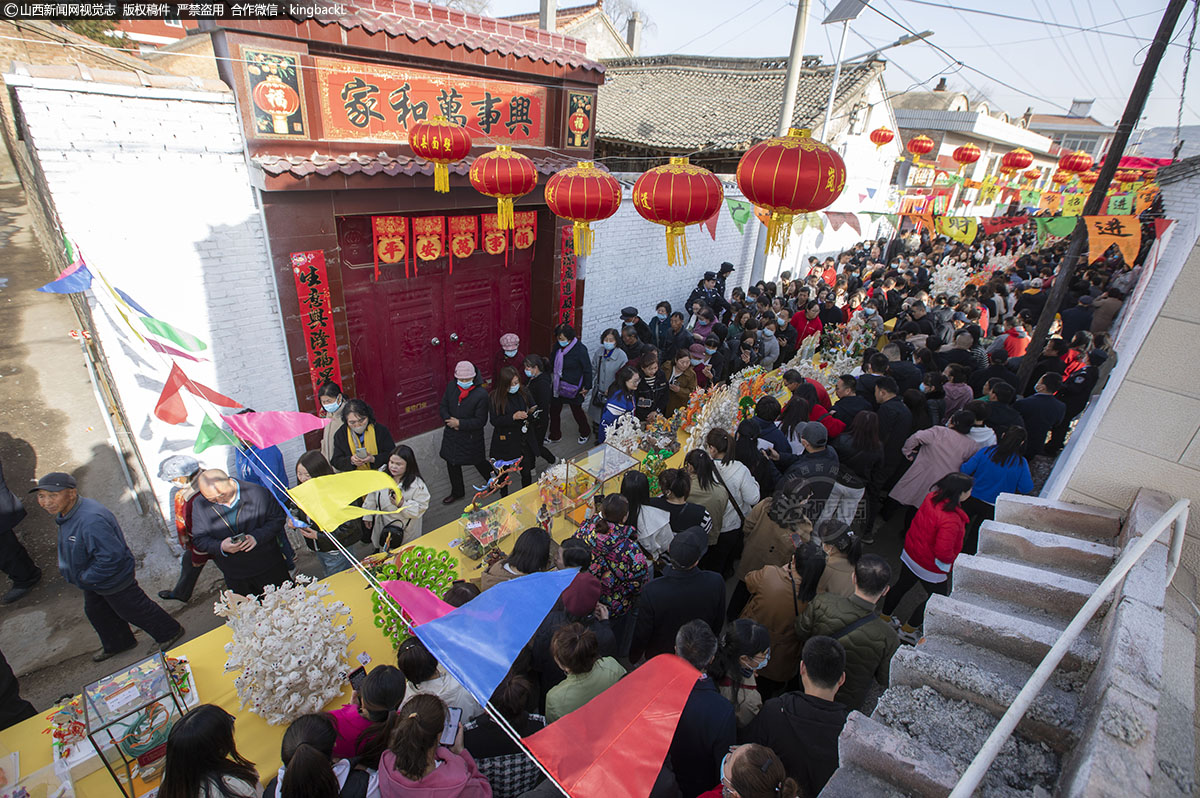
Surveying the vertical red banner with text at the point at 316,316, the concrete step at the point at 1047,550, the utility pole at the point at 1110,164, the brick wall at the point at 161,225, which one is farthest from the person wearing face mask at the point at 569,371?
the utility pole at the point at 1110,164

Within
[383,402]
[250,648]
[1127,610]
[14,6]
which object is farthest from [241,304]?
[1127,610]

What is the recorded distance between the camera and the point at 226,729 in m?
2.38

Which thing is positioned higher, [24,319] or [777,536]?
[777,536]

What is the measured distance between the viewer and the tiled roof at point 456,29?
546 centimetres

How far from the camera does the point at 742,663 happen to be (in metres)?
3.12

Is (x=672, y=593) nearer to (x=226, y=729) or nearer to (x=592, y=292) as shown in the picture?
(x=226, y=729)

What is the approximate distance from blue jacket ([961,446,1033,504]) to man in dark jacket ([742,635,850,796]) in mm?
3113

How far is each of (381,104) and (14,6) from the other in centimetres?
274

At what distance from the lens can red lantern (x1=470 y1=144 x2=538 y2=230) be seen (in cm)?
534

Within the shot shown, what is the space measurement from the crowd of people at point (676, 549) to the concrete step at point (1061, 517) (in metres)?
0.75

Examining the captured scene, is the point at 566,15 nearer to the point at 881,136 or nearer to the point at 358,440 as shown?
the point at 881,136

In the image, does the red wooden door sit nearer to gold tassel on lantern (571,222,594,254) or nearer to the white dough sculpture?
gold tassel on lantern (571,222,594,254)

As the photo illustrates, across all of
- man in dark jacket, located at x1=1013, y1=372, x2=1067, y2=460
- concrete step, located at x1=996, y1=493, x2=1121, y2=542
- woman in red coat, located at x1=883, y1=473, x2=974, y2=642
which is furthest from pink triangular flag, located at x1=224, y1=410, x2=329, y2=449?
man in dark jacket, located at x1=1013, y1=372, x2=1067, y2=460

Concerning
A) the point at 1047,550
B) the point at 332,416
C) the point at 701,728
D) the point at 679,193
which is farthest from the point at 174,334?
the point at 1047,550
